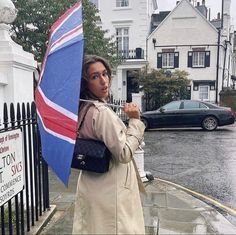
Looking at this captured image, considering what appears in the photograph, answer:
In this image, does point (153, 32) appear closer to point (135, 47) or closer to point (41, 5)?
point (135, 47)

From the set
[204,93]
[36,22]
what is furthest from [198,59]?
[36,22]

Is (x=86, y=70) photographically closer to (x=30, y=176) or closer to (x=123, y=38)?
(x=30, y=176)

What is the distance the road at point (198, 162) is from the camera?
20.5 ft

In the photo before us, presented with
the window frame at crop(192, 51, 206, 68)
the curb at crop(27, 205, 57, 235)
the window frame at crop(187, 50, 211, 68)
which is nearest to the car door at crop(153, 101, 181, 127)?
the curb at crop(27, 205, 57, 235)

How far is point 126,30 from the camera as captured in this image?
93.8 feet

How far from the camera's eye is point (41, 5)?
1373cm

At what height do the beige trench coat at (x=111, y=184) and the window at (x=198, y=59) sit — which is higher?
the window at (x=198, y=59)

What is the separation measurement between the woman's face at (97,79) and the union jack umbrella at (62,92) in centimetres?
28

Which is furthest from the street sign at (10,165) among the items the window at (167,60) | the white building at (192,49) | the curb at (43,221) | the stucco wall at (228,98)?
the window at (167,60)

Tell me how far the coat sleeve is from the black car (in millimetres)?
12730

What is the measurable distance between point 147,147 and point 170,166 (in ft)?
8.56

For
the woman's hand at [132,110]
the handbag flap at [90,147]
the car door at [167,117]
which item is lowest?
the car door at [167,117]

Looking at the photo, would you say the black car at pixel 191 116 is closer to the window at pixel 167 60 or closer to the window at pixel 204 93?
the window at pixel 204 93

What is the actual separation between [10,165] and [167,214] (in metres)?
2.41
